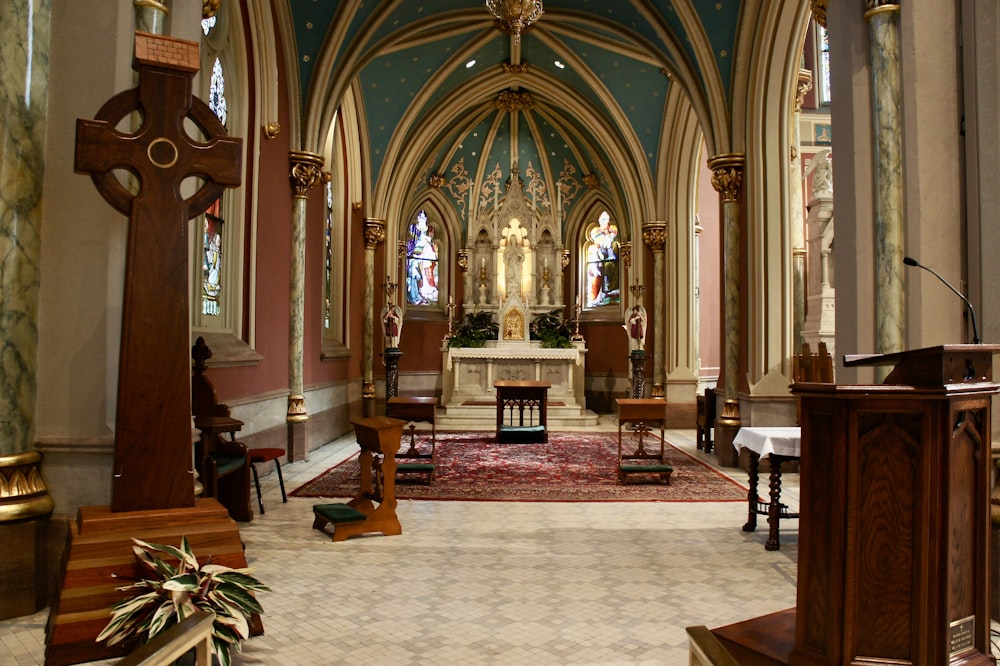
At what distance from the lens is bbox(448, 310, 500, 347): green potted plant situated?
1596 cm

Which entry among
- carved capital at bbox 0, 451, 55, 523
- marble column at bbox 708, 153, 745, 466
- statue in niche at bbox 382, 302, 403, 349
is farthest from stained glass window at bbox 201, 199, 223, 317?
marble column at bbox 708, 153, 745, 466

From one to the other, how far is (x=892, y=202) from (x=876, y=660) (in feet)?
10.4

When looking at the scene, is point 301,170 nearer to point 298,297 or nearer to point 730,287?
point 298,297

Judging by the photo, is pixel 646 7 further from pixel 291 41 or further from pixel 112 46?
pixel 112 46

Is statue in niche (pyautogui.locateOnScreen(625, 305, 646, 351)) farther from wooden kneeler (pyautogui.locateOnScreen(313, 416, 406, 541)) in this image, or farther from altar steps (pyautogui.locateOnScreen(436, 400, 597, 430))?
wooden kneeler (pyautogui.locateOnScreen(313, 416, 406, 541))

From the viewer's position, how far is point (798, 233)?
38.4 feet

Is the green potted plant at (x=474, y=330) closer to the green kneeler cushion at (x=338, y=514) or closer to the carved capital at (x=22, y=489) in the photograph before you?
the green kneeler cushion at (x=338, y=514)

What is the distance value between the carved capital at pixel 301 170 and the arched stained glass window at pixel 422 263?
27.2ft

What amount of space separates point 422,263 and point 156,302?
49.4 ft

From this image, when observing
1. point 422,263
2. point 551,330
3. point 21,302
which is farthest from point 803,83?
point 422,263

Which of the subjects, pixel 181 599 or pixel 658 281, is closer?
pixel 181 599

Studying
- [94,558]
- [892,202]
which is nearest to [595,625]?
[94,558]

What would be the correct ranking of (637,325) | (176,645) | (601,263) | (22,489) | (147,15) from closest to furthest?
(176,645) → (22,489) → (147,15) → (637,325) → (601,263)

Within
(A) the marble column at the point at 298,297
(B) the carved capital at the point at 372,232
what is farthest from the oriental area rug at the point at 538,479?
(B) the carved capital at the point at 372,232
